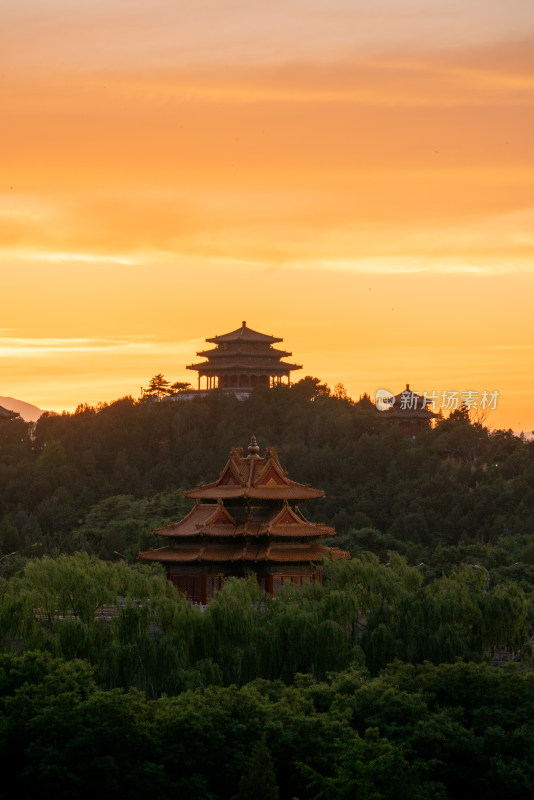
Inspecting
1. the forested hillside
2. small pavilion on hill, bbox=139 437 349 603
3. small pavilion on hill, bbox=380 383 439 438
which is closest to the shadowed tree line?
the forested hillside

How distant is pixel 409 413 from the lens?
374 feet

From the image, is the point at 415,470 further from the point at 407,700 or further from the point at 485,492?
the point at 407,700

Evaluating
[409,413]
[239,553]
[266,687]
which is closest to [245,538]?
[239,553]

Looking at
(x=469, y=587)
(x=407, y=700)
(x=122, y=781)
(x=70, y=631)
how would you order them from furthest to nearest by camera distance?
(x=469, y=587), (x=70, y=631), (x=407, y=700), (x=122, y=781)

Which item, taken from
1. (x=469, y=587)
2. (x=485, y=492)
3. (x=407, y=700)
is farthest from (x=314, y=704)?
(x=485, y=492)

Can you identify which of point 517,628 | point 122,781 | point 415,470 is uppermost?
point 415,470

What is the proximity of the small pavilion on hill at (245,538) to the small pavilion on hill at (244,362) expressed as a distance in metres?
56.3

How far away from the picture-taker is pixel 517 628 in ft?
153

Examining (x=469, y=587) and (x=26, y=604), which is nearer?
(x=26, y=604)

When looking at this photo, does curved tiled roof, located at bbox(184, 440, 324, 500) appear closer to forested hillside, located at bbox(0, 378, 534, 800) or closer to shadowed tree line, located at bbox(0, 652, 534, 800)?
forested hillside, located at bbox(0, 378, 534, 800)

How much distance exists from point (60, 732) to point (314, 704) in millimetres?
6813

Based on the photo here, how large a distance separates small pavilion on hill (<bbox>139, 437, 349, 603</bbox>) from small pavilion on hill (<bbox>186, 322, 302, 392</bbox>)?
56298 millimetres

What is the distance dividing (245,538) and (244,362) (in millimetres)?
59646

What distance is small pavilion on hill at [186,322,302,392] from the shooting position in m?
114
